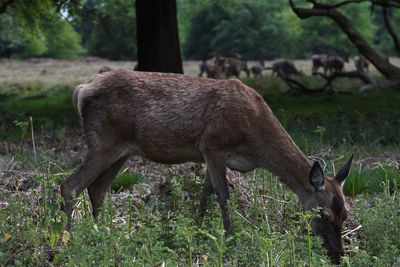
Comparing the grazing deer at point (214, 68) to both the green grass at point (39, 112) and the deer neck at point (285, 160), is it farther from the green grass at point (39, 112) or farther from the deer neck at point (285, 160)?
the deer neck at point (285, 160)

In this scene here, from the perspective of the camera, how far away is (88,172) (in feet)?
23.3

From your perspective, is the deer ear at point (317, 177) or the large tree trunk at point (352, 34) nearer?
the deer ear at point (317, 177)

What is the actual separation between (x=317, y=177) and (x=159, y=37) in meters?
9.81

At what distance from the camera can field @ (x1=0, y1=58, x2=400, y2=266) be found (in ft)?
17.9

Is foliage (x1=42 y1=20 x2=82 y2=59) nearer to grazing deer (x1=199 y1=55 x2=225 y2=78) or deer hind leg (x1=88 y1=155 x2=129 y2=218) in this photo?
grazing deer (x1=199 y1=55 x2=225 y2=78)

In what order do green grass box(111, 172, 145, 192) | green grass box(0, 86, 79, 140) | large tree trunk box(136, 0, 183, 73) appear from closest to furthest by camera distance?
green grass box(111, 172, 145, 192)
green grass box(0, 86, 79, 140)
large tree trunk box(136, 0, 183, 73)

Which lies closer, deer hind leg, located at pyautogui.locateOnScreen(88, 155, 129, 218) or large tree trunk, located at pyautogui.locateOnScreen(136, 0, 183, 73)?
deer hind leg, located at pyautogui.locateOnScreen(88, 155, 129, 218)

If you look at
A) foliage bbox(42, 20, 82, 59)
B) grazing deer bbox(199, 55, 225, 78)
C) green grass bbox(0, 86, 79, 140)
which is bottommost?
foliage bbox(42, 20, 82, 59)

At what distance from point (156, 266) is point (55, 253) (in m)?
1.00

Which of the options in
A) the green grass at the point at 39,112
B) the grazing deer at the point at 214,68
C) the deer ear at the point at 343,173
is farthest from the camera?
the grazing deer at the point at 214,68

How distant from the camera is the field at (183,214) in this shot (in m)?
5.47

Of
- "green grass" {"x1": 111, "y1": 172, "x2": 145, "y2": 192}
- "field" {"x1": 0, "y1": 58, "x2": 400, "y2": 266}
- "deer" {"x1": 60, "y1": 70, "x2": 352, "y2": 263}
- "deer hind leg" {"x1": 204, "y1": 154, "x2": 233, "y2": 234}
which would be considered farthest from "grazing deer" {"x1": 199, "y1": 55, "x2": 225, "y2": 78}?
"deer hind leg" {"x1": 204, "y1": 154, "x2": 233, "y2": 234}

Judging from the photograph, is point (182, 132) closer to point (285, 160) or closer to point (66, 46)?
point (285, 160)

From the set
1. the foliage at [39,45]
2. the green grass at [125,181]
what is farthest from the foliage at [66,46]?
the green grass at [125,181]
